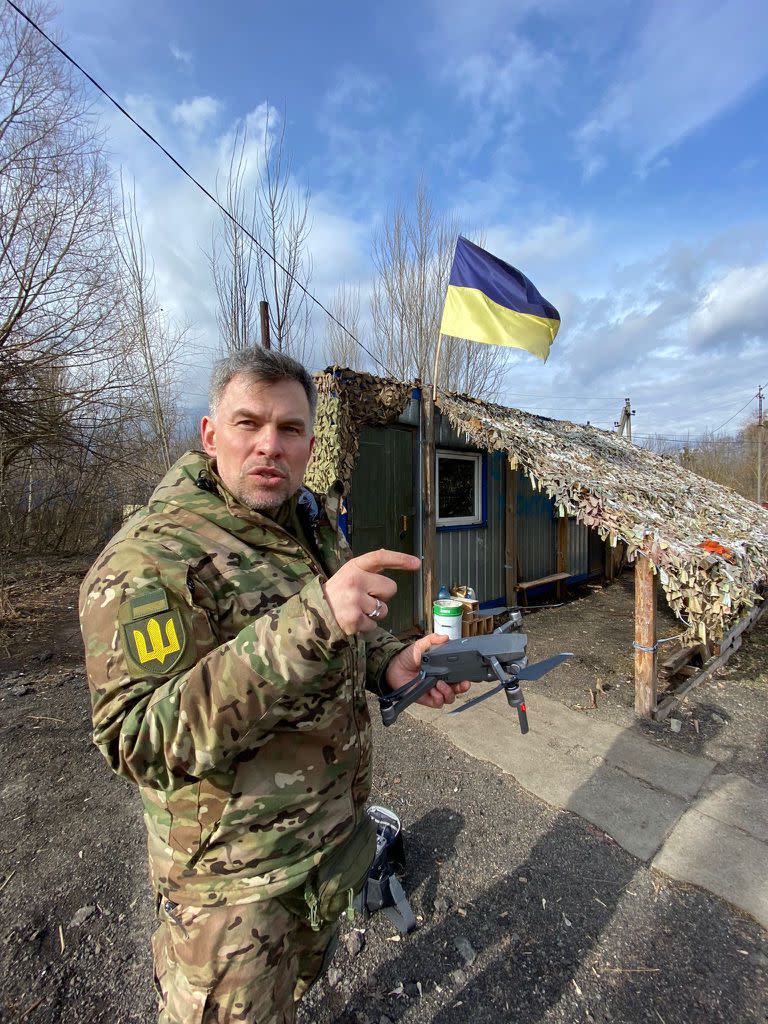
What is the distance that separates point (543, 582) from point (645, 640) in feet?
12.9

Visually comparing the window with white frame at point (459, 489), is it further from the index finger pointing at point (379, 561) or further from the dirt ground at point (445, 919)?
the index finger pointing at point (379, 561)

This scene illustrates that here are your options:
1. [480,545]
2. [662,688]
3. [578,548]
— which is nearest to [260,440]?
[662,688]

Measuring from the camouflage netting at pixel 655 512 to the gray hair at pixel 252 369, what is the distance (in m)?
3.35

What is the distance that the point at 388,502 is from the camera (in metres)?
5.57

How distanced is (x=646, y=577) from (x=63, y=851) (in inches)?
173

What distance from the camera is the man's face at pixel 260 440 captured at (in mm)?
1256

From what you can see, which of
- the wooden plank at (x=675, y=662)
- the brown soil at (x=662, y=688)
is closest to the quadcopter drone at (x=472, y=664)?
the brown soil at (x=662, y=688)

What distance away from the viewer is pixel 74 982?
6.10 feet

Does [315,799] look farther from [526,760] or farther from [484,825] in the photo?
[526,760]

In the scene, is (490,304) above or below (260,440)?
above

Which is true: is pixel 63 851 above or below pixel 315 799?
below

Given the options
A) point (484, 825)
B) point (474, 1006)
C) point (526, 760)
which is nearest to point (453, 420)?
point (526, 760)

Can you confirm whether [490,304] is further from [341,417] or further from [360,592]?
[360,592]

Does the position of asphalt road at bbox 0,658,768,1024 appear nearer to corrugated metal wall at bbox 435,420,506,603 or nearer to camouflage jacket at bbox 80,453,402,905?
camouflage jacket at bbox 80,453,402,905
